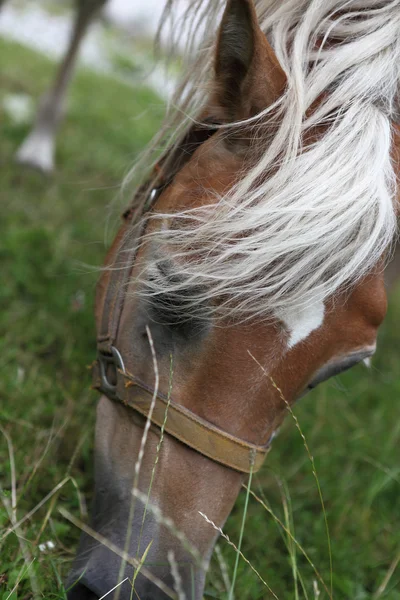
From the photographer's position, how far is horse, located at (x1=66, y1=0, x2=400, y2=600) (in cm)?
132

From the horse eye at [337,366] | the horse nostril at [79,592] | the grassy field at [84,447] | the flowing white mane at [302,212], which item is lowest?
the grassy field at [84,447]

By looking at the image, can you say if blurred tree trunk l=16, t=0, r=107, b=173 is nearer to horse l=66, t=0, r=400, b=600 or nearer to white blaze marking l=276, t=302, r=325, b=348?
horse l=66, t=0, r=400, b=600

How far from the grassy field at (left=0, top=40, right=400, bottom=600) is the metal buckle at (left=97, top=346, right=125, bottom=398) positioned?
0.80 feet

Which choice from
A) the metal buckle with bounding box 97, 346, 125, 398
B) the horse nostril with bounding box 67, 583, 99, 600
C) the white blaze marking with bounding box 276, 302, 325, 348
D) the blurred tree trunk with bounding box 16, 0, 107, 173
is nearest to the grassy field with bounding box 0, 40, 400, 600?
the horse nostril with bounding box 67, 583, 99, 600

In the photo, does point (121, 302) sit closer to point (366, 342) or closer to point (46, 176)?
point (366, 342)

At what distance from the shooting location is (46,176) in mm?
3869

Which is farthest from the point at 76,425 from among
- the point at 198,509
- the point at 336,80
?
the point at 336,80

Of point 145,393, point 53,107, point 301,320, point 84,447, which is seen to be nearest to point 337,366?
point 301,320

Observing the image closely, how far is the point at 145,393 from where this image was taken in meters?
1.43

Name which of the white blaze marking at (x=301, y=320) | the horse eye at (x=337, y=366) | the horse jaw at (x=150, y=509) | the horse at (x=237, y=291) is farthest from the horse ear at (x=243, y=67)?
the horse jaw at (x=150, y=509)

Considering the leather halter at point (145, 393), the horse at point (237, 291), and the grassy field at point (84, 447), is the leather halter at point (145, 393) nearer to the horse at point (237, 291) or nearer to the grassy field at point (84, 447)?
the horse at point (237, 291)

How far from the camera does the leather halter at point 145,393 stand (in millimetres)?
1382

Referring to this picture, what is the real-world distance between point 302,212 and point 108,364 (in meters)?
0.63

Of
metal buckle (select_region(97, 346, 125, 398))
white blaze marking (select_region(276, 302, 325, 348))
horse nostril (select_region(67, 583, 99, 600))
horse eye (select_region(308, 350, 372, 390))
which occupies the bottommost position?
horse nostril (select_region(67, 583, 99, 600))
